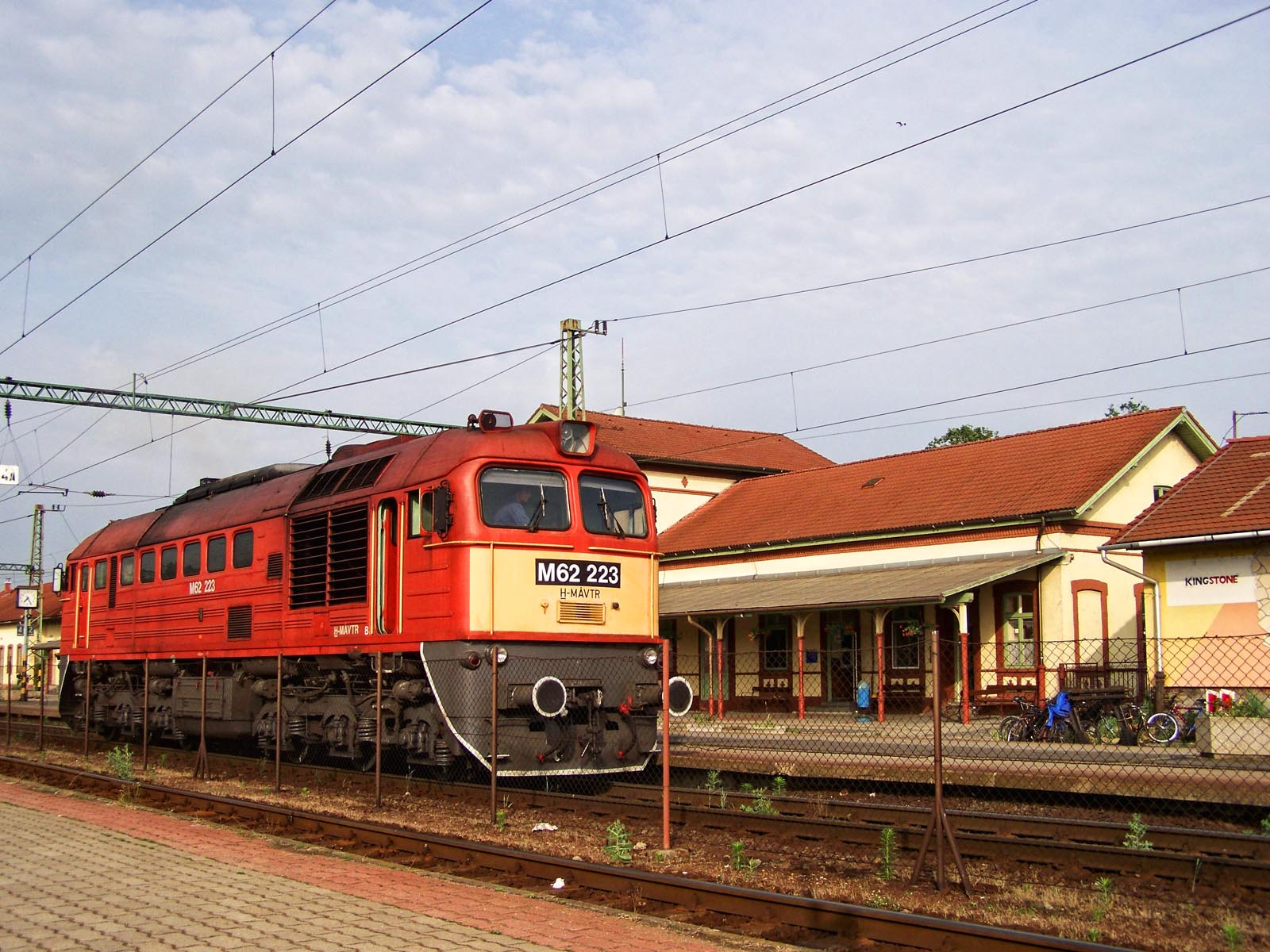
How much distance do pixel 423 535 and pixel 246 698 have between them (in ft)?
17.3

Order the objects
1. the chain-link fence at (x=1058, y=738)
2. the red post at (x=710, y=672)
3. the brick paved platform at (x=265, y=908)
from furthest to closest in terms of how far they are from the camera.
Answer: the red post at (x=710, y=672)
the chain-link fence at (x=1058, y=738)
the brick paved platform at (x=265, y=908)

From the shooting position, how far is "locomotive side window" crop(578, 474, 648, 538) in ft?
45.7

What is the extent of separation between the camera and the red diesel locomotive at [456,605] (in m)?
12.8

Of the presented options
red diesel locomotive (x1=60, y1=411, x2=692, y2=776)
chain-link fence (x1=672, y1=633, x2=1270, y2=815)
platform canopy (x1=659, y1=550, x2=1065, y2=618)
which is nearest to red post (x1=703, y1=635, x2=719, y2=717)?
chain-link fence (x1=672, y1=633, x2=1270, y2=815)

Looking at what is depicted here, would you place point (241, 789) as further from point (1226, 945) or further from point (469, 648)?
point (1226, 945)

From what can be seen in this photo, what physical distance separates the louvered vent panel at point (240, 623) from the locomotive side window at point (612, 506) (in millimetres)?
5666

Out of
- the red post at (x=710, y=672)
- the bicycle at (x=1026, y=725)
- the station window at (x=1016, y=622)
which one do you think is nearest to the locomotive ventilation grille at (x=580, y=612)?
the red post at (x=710, y=672)

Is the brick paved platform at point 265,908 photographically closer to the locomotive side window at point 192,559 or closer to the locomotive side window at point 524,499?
the locomotive side window at point 524,499

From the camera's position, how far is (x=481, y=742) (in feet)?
40.9

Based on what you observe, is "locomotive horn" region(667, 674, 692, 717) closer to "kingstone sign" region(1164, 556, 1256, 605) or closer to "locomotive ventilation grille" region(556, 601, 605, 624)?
"locomotive ventilation grille" region(556, 601, 605, 624)

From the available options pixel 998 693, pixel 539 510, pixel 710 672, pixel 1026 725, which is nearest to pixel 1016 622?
pixel 998 693

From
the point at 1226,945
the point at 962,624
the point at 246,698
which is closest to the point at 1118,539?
the point at 962,624

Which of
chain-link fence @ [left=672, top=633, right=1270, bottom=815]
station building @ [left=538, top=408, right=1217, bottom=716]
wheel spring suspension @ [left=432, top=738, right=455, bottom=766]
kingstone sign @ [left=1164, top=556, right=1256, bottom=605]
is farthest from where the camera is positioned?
station building @ [left=538, top=408, right=1217, bottom=716]

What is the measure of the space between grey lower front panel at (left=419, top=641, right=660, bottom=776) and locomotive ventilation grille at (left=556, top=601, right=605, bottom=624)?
0.88 ft
